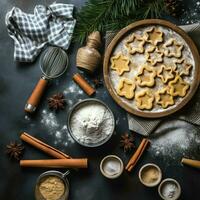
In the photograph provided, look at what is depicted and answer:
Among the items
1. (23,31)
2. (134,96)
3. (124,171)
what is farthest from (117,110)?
(23,31)

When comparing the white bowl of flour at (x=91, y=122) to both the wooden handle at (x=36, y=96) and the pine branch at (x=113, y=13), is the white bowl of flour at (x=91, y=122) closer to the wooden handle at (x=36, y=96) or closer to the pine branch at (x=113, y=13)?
the wooden handle at (x=36, y=96)

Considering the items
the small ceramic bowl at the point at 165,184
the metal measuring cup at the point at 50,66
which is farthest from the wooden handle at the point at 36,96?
the small ceramic bowl at the point at 165,184

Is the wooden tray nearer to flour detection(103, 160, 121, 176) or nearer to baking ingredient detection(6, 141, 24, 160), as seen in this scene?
flour detection(103, 160, 121, 176)

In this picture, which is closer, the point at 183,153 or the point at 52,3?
the point at 183,153

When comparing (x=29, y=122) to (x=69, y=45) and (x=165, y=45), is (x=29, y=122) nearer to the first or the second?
(x=69, y=45)

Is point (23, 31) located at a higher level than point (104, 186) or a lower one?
higher

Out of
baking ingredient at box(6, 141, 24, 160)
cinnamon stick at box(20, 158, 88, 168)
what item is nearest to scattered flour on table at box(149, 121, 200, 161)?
cinnamon stick at box(20, 158, 88, 168)
